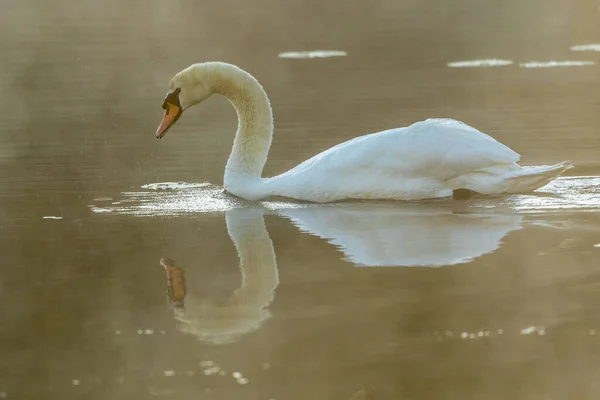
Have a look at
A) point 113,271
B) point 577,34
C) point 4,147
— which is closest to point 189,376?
point 113,271

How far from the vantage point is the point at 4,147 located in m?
13.2

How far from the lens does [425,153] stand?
9023mm

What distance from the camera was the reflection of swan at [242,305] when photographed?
20.7 feet

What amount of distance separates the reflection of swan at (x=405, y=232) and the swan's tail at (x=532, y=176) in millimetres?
342

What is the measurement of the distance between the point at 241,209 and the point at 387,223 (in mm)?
1398

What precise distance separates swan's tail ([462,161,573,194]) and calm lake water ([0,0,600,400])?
16cm

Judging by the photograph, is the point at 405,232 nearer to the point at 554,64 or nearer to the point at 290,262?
the point at 290,262

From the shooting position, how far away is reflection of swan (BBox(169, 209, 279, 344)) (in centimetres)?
632

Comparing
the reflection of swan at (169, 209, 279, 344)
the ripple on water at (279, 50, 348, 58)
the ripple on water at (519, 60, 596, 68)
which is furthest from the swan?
the ripple on water at (279, 50, 348, 58)

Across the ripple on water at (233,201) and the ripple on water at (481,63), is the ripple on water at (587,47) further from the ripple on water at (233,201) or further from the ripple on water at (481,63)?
the ripple on water at (233,201)

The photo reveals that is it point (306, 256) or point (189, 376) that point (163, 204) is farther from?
point (189, 376)

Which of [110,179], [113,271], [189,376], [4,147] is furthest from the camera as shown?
[4,147]

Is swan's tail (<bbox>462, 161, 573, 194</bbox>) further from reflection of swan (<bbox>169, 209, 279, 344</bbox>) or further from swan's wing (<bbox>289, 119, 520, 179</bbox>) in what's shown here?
reflection of swan (<bbox>169, 209, 279, 344</bbox>)

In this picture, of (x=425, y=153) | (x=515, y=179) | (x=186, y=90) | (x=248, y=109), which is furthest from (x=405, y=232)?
(x=186, y=90)
